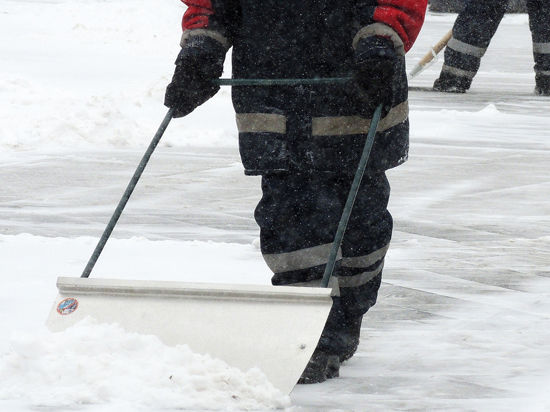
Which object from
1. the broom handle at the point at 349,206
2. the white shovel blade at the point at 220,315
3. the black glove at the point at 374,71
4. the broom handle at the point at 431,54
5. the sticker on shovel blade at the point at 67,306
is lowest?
the broom handle at the point at 431,54

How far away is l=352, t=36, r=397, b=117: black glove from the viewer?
3.56 meters

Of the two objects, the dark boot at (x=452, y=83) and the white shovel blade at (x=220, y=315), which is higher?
the white shovel blade at (x=220, y=315)

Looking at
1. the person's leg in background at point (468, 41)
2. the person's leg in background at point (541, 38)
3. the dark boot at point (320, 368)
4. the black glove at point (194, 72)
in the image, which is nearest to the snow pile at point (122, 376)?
the dark boot at point (320, 368)

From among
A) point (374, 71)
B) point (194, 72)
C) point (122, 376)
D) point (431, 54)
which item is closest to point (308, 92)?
point (374, 71)

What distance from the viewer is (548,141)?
9.53 m

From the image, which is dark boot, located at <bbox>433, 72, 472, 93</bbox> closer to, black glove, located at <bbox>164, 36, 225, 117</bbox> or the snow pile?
black glove, located at <bbox>164, 36, 225, 117</bbox>

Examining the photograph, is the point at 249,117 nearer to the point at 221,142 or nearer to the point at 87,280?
the point at 87,280

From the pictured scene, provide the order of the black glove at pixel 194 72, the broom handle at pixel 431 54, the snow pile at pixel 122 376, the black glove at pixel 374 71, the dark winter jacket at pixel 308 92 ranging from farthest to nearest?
the broom handle at pixel 431 54 < the black glove at pixel 194 72 < the dark winter jacket at pixel 308 92 < the black glove at pixel 374 71 < the snow pile at pixel 122 376

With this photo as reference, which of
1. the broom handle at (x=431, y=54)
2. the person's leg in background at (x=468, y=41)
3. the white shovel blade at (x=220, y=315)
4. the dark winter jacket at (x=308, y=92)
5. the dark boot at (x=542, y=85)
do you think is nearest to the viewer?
the white shovel blade at (x=220, y=315)

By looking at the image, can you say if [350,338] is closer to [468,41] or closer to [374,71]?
[374,71]

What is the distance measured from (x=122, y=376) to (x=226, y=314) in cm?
35

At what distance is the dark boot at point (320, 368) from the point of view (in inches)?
142

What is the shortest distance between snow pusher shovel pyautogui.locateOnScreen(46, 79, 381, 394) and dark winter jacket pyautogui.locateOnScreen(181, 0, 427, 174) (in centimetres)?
18

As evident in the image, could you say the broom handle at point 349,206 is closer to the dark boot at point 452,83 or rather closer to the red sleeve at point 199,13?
the red sleeve at point 199,13
